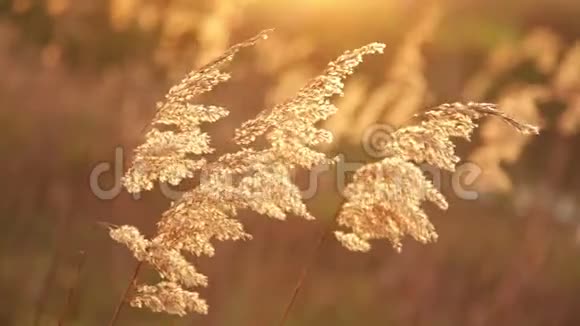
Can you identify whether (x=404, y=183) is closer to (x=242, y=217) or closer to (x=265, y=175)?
(x=265, y=175)

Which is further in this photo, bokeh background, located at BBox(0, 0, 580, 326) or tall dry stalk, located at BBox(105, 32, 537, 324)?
bokeh background, located at BBox(0, 0, 580, 326)

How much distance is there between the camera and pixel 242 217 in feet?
20.6

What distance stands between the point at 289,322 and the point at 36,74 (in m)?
2.71

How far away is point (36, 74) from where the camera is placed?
24.4ft

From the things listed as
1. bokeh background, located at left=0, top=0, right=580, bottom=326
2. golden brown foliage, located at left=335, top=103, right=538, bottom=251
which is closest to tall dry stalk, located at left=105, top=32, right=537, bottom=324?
golden brown foliage, located at left=335, top=103, right=538, bottom=251

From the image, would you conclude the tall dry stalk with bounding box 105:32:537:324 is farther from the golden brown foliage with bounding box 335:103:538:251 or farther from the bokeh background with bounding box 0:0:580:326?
the bokeh background with bounding box 0:0:580:326

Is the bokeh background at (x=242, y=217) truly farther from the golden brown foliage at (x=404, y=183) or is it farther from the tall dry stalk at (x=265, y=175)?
the golden brown foliage at (x=404, y=183)

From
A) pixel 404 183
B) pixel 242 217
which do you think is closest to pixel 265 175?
pixel 404 183

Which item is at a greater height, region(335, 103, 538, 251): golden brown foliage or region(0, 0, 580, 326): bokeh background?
region(0, 0, 580, 326): bokeh background

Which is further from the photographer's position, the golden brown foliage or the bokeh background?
the bokeh background

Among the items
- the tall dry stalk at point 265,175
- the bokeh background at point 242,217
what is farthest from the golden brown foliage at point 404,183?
the bokeh background at point 242,217

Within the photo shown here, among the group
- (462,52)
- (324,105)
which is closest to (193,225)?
(324,105)

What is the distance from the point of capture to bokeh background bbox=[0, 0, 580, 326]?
211 inches

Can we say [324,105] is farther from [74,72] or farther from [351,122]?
[74,72]
